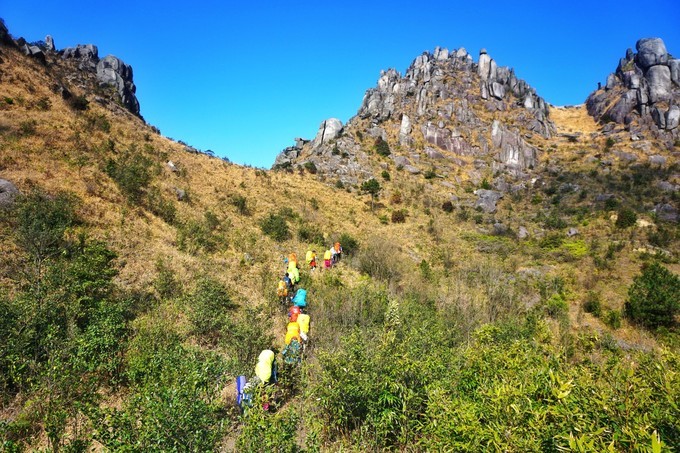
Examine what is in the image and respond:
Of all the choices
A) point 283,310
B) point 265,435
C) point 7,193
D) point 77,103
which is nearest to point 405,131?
point 77,103

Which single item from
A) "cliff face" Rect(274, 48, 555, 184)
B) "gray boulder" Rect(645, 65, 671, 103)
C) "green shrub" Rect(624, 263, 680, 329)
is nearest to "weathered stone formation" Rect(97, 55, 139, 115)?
"cliff face" Rect(274, 48, 555, 184)

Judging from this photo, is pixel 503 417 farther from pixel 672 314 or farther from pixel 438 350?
pixel 672 314

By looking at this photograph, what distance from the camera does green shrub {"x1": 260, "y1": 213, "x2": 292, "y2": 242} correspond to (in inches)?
714

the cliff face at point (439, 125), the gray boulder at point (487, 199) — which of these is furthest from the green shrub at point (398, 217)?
the gray boulder at point (487, 199)

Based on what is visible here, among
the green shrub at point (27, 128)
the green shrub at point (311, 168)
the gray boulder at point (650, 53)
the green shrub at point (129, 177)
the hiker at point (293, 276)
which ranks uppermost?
the gray boulder at point (650, 53)

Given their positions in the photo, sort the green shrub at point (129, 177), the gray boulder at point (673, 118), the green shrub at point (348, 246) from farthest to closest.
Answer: the gray boulder at point (673, 118)
the green shrub at point (348, 246)
the green shrub at point (129, 177)

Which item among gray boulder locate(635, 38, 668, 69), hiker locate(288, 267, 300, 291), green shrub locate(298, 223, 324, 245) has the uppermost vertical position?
gray boulder locate(635, 38, 668, 69)

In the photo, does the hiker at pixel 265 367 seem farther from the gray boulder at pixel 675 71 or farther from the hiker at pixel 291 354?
the gray boulder at pixel 675 71

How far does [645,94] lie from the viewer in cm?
5078

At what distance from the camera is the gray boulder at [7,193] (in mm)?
10248

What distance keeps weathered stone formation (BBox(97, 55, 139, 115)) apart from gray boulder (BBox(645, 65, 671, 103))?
7631 centimetres

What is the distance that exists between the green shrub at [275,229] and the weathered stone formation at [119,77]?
3592 centimetres

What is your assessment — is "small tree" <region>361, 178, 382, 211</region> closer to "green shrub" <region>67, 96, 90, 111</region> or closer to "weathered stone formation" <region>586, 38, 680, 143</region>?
"green shrub" <region>67, 96, 90, 111</region>

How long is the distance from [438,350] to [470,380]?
1048 millimetres
